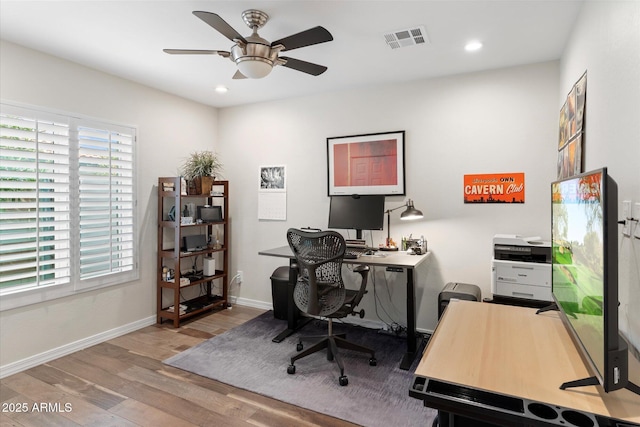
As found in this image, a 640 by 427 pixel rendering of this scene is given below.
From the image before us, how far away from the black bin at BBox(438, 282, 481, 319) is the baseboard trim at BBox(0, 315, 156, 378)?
10.3 ft

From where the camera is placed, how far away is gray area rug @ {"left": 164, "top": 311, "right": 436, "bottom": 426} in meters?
2.25

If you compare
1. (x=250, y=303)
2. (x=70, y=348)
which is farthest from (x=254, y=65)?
(x=250, y=303)

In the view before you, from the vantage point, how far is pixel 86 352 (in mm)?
3115

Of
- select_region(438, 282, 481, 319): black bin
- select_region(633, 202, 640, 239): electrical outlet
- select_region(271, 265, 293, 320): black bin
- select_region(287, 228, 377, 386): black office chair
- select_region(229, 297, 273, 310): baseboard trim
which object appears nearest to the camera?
select_region(633, 202, 640, 239): electrical outlet

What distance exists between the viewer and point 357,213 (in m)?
3.55

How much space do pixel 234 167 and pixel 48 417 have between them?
3.16 m

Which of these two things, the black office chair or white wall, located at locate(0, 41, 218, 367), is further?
white wall, located at locate(0, 41, 218, 367)

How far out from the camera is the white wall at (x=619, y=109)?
1.29 metres

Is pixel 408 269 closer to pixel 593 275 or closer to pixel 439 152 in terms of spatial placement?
pixel 439 152

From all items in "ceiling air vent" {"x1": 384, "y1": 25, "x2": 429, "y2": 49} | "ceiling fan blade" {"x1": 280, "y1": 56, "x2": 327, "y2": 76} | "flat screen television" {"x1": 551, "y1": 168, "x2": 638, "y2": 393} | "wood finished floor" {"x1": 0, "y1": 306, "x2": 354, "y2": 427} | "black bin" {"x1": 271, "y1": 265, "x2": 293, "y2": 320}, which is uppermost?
"ceiling air vent" {"x1": 384, "y1": 25, "x2": 429, "y2": 49}

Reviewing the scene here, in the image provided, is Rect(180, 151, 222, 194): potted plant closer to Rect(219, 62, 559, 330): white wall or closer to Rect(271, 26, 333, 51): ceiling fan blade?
Rect(219, 62, 559, 330): white wall

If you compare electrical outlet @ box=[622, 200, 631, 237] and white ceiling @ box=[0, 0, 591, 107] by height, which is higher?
white ceiling @ box=[0, 0, 591, 107]

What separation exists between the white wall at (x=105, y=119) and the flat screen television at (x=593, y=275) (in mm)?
3685

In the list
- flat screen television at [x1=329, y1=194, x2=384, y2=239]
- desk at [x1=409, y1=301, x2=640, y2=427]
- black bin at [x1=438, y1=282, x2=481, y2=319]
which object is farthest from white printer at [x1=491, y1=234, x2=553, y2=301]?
desk at [x1=409, y1=301, x2=640, y2=427]
